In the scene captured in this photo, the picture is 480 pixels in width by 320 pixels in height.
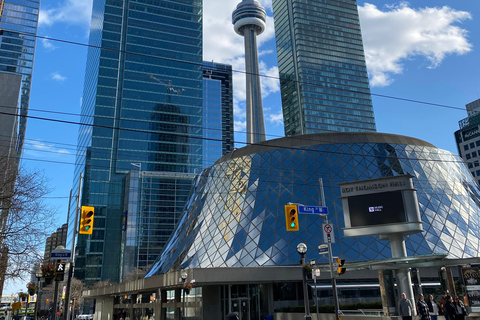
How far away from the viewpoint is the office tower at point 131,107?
129 m

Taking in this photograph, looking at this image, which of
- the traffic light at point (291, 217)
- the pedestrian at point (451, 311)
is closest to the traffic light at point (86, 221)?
the traffic light at point (291, 217)

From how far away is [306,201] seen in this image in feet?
134

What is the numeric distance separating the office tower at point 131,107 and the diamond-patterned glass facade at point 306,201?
86224 mm

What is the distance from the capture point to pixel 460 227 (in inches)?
1534

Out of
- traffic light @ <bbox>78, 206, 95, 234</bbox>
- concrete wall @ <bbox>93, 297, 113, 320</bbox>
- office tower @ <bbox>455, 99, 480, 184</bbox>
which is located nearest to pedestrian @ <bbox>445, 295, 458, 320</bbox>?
traffic light @ <bbox>78, 206, 95, 234</bbox>

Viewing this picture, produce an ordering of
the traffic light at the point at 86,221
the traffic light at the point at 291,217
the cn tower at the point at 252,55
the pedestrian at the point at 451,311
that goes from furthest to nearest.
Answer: the cn tower at the point at 252,55, the traffic light at the point at 291,217, the traffic light at the point at 86,221, the pedestrian at the point at 451,311

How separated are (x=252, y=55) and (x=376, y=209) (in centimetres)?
15933

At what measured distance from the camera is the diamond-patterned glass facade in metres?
37.1

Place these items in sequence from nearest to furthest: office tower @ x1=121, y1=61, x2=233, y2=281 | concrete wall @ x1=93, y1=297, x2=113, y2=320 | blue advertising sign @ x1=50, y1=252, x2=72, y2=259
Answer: blue advertising sign @ x1=50, y1=252, x2=72, y2=259 → concrete wall @ x1=93, y1=297, x2=113, y2=320 → office tower @ x1=121, y1=61, x2=233, y2=281

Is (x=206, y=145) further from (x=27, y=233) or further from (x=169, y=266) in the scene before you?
(x=27, y=233)

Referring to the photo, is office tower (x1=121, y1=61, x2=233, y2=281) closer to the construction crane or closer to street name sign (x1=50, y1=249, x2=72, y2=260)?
the construction crane

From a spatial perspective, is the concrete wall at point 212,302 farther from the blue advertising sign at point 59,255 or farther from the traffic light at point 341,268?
the traffic light at point 341,268

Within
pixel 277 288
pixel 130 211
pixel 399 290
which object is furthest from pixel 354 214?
pixel 130 211

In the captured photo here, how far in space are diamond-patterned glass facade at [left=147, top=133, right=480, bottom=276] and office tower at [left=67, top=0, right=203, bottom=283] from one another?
86.2 m
